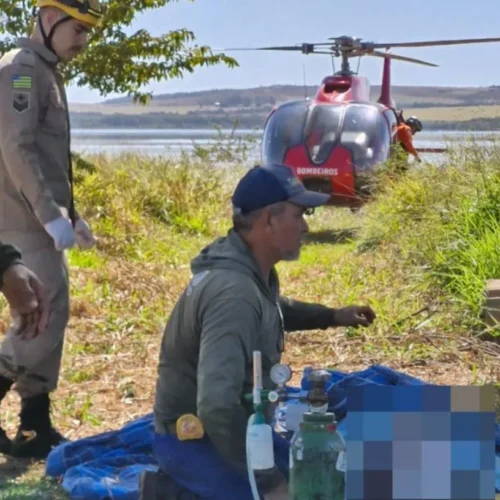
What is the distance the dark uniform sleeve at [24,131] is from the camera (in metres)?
5.05

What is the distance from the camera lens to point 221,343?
3.33 m

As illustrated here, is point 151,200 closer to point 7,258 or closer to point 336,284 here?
point 336,284

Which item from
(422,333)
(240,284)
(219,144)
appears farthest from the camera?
(219,144)

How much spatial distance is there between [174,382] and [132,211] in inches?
421

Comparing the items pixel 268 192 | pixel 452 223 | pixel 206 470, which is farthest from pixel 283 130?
pixel 206 470

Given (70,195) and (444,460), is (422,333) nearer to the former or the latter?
(70,195)

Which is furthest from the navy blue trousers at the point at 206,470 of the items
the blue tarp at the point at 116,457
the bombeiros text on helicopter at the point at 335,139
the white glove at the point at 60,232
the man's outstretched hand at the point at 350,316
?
the bombeiros text on helicopter at the point at 335,139

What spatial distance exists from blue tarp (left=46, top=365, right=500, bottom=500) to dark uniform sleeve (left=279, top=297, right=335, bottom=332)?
222mm

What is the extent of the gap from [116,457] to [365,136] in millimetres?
12838

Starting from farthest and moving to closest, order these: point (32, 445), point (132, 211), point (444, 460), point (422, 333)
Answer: point (132, 211) < point (422, 333) < point (32, 445) < point (444, 460)

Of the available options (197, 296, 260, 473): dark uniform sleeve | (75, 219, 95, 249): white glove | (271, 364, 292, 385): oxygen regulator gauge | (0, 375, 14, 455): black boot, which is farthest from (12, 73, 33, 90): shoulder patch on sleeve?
(271, 364, 292, 385): oxygen regulator gauge

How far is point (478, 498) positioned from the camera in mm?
2139

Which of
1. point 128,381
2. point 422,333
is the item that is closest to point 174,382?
point 128,381

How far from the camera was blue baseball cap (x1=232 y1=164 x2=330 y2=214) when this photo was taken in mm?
3643
